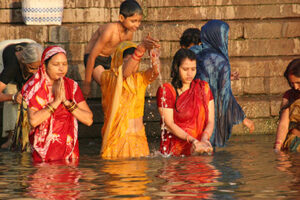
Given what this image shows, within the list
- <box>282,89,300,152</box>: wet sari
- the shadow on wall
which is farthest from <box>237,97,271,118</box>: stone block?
the shadow on wall

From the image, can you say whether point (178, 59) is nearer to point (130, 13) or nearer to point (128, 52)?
point (128, 52)

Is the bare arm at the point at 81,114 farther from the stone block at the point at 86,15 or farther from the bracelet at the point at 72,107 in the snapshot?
the stone block at the point at 86,15

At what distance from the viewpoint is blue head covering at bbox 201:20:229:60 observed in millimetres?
Answer: 8594

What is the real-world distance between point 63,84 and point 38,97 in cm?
32

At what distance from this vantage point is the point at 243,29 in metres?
→ 10.9

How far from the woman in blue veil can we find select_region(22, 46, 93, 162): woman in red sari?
1780 mm

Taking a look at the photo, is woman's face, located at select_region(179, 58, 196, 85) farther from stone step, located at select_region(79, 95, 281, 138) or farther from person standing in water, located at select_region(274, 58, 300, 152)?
stone step, located at select_region(79, 95, 281, 138)

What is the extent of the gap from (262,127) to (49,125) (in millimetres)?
3723

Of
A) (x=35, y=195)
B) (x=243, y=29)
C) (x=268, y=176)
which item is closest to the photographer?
(x=35, y=195)

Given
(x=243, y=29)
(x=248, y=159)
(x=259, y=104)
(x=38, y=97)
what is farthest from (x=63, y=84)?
(x=243, y=29)

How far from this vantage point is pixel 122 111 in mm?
7867

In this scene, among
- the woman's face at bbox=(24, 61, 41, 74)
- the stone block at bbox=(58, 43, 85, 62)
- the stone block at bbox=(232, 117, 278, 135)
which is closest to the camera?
the woman's face at bbox=(24, 61, 41, 74)

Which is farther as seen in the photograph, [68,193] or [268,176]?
[268,176]

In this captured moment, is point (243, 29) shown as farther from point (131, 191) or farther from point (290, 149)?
point (131, 191)
